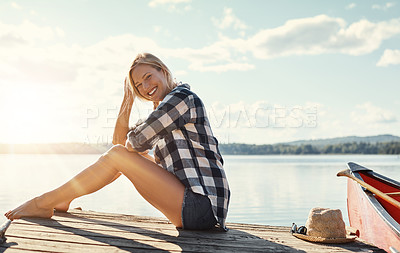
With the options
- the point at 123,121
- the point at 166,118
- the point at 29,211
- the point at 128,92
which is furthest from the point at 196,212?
the point at 29,211

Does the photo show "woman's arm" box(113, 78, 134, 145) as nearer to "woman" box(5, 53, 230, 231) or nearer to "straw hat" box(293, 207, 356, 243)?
"woman" box(5, 53, 230, 231)

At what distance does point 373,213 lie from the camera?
2.95 meters

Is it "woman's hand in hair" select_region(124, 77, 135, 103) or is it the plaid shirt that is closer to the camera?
the plaid shirt

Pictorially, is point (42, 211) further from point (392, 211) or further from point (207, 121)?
point (392, 211)

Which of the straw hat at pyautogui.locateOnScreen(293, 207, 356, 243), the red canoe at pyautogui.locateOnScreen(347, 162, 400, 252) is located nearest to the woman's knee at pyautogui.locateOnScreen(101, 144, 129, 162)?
the straw hat at pyautogui.locateOnScreen(293, 207, 356, 243)

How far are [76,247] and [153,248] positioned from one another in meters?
0.44

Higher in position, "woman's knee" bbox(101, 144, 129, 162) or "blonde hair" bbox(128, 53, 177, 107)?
"blonde hair" bbox(128, 53, 177, 107)

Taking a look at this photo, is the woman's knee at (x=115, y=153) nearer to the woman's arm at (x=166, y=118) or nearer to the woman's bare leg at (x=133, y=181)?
the woman's bare leg at (x=133, y=181)

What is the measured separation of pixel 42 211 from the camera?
2.95 meters

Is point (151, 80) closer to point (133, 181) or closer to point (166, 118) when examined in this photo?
point (166, 118)

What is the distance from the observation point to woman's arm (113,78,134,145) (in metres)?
3.15

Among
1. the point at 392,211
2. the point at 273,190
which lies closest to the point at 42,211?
the point at 392,211

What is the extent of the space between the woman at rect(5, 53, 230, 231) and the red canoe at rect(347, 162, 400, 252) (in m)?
1.09

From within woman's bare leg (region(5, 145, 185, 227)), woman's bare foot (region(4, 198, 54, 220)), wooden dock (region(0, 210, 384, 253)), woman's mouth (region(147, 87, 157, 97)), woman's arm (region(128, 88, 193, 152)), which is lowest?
wooden dock (region(0, 210, 384, 253))
